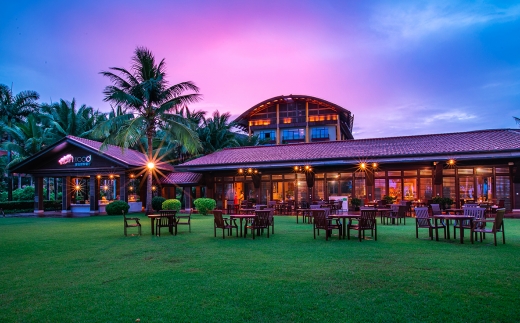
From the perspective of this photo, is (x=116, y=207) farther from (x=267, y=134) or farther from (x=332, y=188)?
(x=267, y=134)

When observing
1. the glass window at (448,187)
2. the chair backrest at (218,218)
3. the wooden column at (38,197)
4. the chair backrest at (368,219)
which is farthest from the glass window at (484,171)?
the wooden column at (38,197)

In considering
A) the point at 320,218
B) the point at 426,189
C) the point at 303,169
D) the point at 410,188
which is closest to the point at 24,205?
the point at 303,169

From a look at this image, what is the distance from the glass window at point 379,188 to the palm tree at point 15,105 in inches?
1303

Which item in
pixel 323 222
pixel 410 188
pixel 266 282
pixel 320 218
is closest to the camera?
pixel 266 282

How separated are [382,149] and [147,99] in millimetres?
13932

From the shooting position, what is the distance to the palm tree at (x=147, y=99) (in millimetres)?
20578

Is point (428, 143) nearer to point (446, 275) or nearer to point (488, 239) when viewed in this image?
point (488, 239)

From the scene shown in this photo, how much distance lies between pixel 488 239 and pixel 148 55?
1880cm

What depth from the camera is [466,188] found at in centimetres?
2044

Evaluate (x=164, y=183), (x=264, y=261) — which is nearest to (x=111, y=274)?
(x=264, y=261)

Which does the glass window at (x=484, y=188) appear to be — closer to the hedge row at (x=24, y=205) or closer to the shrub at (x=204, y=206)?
the shrub at (x=204, y=206)

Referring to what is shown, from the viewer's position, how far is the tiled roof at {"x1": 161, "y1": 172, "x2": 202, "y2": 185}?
83.9 feet

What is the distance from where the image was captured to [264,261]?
7.80 m

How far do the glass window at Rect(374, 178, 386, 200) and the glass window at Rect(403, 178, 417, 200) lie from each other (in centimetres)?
116
